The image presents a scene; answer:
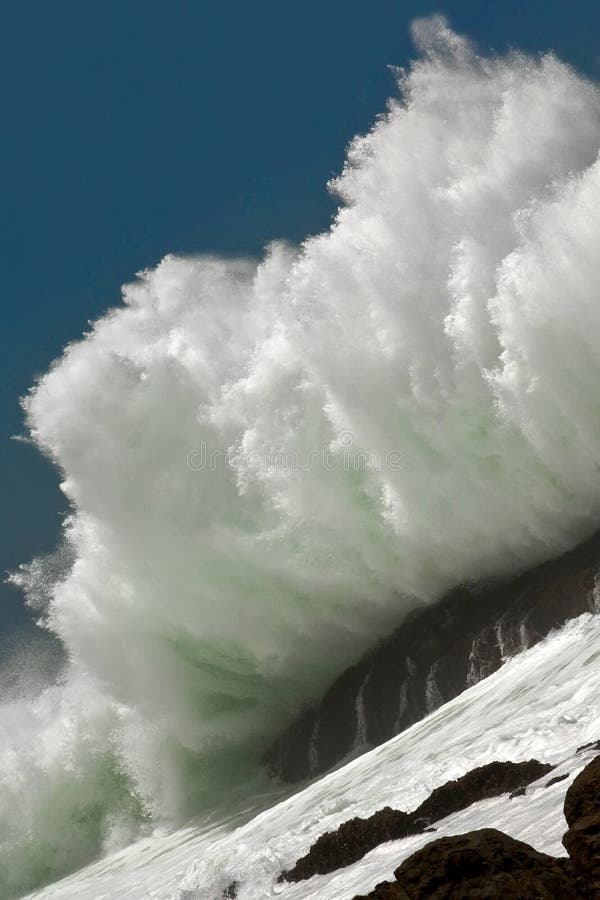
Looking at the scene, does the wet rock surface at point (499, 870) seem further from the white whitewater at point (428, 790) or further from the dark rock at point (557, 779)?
the dark rock at point (557, 779)

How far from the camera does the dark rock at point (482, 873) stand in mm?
4355

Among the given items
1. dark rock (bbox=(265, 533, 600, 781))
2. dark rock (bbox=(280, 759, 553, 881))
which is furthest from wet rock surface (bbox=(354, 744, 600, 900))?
dark rock (bbox=(265, 533, 600, 781))

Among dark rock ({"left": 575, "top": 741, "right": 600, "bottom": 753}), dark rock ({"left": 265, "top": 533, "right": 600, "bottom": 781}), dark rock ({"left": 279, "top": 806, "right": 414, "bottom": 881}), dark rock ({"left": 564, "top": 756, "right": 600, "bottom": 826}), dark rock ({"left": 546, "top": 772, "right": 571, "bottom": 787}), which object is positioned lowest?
dark rock ({"left": 546, "top": 772, "right": 571, "bottom": 787})

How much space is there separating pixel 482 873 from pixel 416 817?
16.6 feet

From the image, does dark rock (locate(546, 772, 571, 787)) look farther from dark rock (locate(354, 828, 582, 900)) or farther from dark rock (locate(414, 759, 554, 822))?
dark rock (locate(354, 828, 582, 900))

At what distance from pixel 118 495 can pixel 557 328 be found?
13.0m

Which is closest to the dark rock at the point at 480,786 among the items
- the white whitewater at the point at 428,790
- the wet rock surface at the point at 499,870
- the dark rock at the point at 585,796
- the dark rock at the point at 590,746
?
the white whitewater at the point at 428,790

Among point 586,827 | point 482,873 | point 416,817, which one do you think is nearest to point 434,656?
point 416,817

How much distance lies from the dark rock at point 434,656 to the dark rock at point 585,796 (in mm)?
11099

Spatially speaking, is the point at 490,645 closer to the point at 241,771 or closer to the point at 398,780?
the point at 398,780

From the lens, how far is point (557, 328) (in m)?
19.1

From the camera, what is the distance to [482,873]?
177 inches

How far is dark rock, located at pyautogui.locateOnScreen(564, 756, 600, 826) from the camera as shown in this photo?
4.88 metres

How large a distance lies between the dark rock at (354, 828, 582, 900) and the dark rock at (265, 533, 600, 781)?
11605mm
